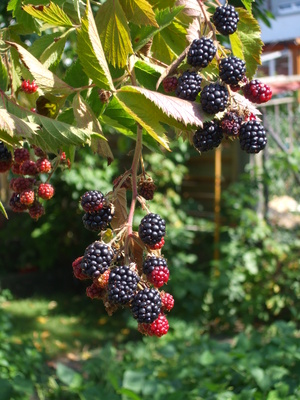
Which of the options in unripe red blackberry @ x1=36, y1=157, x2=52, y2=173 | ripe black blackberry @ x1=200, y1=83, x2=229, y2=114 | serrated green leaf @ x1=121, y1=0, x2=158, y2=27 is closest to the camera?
ripe black blackberry @ x1=200, y1=83, x2=229, y2=114

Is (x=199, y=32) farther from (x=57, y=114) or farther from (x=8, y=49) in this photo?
(x=8, y=49)

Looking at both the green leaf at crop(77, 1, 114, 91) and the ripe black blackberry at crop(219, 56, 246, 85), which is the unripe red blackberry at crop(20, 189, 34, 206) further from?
the ripe black blackberry at crop(219, 56, 246, 85)

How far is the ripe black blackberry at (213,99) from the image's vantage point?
30.5 inches

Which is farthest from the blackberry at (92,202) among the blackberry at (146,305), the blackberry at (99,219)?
the blackberry at (146,305)

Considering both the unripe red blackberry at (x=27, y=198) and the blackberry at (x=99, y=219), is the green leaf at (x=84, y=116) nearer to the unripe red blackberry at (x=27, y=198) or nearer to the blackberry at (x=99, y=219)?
the blackberry at (x=99, y=219)

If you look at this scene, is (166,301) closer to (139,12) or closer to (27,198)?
(27,198)

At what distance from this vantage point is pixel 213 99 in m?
0.77

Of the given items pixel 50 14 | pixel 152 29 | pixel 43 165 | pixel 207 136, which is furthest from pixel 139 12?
pixel 43 165

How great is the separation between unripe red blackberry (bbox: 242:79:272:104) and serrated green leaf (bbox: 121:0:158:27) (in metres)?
0.18

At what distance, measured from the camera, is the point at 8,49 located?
109cm

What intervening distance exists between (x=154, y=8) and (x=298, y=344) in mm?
Answer: 2168

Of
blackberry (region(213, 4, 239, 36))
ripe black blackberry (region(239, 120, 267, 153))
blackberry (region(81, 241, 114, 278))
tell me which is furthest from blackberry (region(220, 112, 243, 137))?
blackberry (region(81, 241, 114, 278))

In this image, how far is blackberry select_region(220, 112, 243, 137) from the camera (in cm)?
81

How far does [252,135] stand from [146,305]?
0.30m
